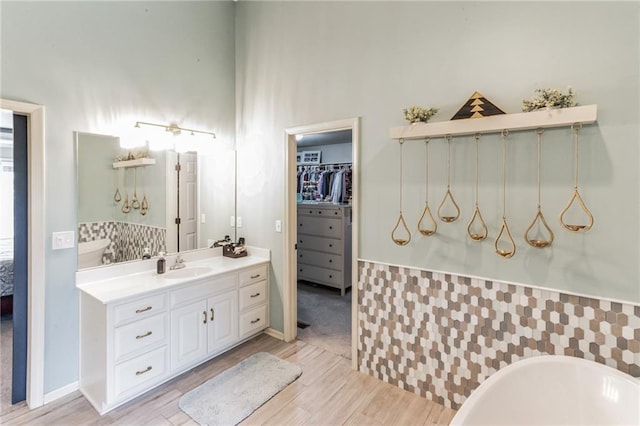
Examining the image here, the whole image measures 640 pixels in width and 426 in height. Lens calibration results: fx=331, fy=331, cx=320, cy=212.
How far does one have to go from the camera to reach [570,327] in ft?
6.17

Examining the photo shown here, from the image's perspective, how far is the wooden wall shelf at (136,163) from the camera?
8.75ft

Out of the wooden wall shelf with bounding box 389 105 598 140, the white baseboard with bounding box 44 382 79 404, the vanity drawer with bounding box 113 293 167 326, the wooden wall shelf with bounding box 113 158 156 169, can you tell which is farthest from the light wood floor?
the wooden wall shelf with bounding box 389 105 598 140

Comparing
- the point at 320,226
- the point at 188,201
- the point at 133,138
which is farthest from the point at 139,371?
the point at 320,226

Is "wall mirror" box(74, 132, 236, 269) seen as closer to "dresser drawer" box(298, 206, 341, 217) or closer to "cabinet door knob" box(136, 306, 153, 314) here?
"cabinet door knob" box(136, 306, 153, 314)

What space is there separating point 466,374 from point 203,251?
8.33 ft

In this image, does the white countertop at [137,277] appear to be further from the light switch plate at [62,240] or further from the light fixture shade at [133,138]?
the light fixture shade at [133,138]

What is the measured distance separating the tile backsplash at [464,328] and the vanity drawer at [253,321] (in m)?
1.08

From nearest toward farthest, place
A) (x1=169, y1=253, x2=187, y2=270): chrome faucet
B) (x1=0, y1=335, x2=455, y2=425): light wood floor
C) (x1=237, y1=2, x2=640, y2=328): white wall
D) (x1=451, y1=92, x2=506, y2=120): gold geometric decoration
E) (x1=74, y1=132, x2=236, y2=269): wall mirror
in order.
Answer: (x1=237, y1=2, x2=640, y2=328): white wall → (x1=451, y1=92, x2=506, y2=120): gold geometric decoration → (x1=0, y1=335, x2=455, y2=425): light wood floor → (x1=74, y1=132, x2=236, y2=269): wall mirror → (x1=169, y1=253, x2=187, y2=270): chrome faucet

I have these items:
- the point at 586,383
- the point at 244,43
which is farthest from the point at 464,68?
the point at 244,43

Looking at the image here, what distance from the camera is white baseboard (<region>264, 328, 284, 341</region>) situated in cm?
331

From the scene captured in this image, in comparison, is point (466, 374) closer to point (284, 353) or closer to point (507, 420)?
point (507, 420)

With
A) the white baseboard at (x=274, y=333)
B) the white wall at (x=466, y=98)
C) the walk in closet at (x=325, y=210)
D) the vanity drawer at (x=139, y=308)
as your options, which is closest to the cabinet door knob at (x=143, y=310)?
the vanity drawer at (x=139, y=308)

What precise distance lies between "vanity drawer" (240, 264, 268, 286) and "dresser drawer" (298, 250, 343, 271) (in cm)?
152

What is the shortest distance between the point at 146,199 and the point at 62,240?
0.69 meters
